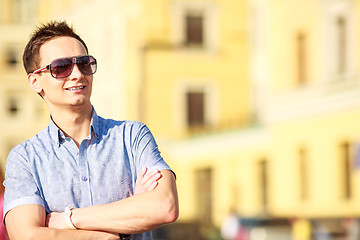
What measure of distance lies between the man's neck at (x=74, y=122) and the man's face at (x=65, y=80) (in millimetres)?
43

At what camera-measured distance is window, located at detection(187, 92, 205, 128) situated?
46.2 m

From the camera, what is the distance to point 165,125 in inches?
1797

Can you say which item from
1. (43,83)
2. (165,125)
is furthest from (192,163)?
(43,83)

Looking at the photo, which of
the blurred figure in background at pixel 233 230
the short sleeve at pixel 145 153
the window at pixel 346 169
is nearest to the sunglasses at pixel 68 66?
the short sleeve at pixel 145 153

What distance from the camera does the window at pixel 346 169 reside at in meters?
30.6

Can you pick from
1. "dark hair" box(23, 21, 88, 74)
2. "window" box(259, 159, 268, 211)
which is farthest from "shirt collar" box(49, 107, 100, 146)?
"window" box(259, 159, 268, 211)

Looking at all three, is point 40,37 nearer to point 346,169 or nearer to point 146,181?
point 146,181

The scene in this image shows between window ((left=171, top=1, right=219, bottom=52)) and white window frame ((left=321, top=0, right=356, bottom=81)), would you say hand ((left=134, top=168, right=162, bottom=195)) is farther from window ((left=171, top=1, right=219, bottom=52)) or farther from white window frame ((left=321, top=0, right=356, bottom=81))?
window ((left=171, top=1, right=219, bottom=52))

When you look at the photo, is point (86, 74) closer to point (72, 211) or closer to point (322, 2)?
point (72, 211)

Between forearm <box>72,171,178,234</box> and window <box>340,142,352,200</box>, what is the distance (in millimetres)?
27230

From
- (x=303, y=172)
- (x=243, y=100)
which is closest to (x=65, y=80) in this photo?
(x=303, y=172)

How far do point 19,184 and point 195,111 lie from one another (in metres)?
42.5

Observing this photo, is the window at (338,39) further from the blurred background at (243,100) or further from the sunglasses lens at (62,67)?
the sunglasses lens at (62,67)

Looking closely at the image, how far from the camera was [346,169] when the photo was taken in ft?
102
